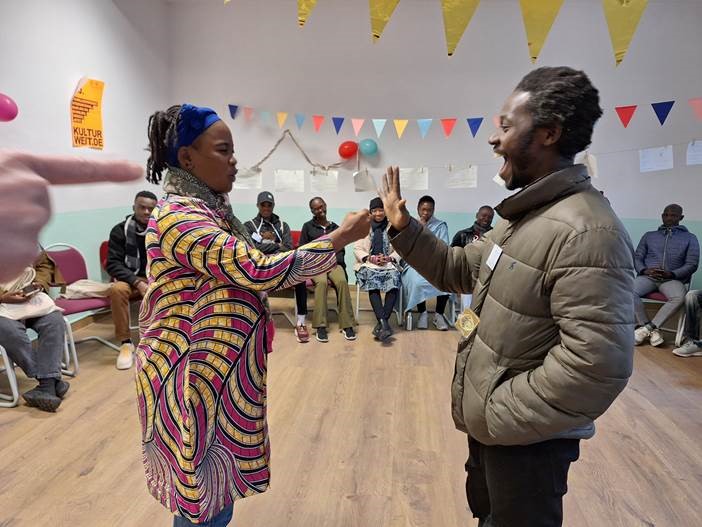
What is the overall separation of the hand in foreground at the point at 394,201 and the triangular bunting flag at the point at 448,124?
4346 mm

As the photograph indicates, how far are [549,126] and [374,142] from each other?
4687 millimetres

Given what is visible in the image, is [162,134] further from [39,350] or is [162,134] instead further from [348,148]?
[348,148]

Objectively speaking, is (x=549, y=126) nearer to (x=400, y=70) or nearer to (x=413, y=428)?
(x=413, y=428)

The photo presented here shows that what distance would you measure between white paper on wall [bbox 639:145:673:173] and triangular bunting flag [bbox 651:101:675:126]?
0.29m

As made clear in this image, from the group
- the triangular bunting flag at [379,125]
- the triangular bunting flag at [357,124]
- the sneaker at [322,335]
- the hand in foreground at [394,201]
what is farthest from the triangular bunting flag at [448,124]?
the hand in foreground at [394,201]

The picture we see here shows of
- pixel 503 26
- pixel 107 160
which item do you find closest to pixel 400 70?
pixel 503 26

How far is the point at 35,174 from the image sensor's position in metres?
0.44

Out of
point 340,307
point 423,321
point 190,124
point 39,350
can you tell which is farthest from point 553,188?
point 423,321

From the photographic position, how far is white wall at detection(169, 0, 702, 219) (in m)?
4.99

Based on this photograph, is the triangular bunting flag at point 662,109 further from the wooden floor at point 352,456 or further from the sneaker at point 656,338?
the wooden floor at point 352,456

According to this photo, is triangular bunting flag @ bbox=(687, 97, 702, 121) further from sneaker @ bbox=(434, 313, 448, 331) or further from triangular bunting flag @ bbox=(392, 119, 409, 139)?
sneaker @ bbox=(434, 313, 448, 331)

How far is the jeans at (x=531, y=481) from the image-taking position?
3.69 feet

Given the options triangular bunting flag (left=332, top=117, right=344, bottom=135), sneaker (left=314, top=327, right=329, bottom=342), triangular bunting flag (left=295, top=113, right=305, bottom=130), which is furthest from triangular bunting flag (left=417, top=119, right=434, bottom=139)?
sneaker (left=314, top=327, right=329, bottom=342)

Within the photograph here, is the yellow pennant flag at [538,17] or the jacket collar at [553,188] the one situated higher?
the yellow pennant flag at [538,17]
